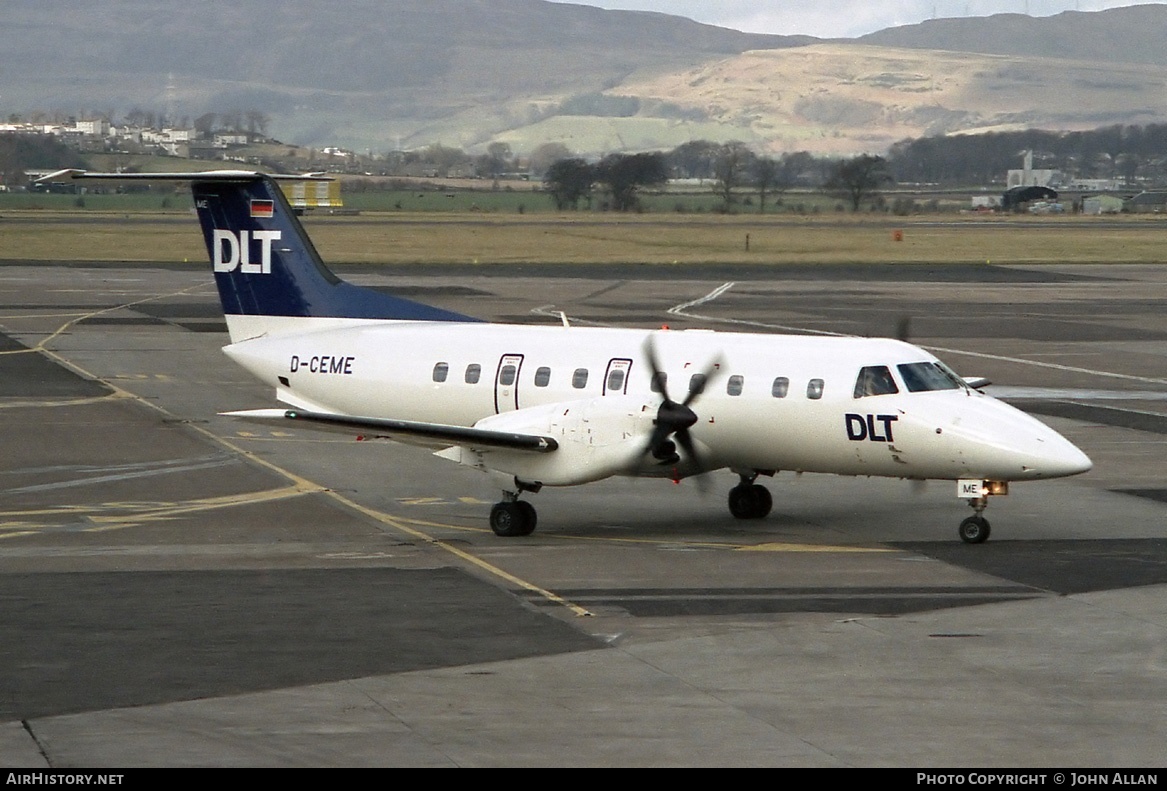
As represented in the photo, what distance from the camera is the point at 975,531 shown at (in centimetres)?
2278

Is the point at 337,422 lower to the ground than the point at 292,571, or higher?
higher

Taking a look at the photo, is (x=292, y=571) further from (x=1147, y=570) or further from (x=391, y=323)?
(x=1147, y=570)

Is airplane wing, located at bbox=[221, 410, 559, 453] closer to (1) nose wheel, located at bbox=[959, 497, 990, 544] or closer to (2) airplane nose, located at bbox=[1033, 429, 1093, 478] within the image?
(1) nose wheel, located at bbox=[959, 497, 990, 544]

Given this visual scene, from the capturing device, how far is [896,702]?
14906mm

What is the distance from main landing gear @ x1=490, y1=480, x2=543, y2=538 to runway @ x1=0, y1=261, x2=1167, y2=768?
45cm

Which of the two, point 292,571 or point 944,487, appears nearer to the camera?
point 292,571

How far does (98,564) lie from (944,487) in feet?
47.3

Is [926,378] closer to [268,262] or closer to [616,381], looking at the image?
[616,381]

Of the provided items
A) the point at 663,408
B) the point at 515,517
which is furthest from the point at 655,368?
the point at 515,517

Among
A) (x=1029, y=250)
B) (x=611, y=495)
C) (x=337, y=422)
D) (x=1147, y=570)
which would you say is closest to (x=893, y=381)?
(x=1147, y=570)

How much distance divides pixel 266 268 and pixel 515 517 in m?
7.46

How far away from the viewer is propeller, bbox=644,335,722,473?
22.5m

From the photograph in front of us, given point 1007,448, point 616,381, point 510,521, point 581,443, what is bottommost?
point 510,521

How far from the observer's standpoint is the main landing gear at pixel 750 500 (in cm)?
2503
